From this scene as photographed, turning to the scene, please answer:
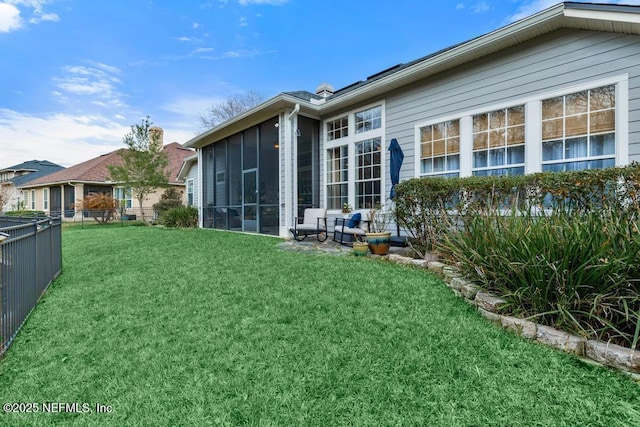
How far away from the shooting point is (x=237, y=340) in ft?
8.45

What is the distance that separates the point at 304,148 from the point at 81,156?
97.0 feet

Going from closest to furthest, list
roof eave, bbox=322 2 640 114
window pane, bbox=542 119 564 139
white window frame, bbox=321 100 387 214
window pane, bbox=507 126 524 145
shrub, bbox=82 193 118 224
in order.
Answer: roof eave, bbox=322 2 640 114 < window pane, bbox=542 119 564 139 < window pane, bbox=507 126 524 145 < white window frame, bbox=321 100 387 214 < shrub, bbox=82 193 118 224

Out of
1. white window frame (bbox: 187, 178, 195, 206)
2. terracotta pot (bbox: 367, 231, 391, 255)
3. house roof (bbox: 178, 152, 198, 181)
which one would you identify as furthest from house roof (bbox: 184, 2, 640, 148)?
white window frame (bbox: 187, 178, 195, 206)

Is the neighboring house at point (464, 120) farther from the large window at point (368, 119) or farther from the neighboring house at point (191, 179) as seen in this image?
the neighboring house at point (191, 179)

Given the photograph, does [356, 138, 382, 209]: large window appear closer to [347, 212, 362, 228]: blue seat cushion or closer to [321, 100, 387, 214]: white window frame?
[321, 100, 387, 214]: white window frame

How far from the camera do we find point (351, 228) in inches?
275

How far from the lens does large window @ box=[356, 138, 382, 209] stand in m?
7.61

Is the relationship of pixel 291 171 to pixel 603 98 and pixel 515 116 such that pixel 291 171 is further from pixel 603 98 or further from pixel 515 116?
pixel 603 98

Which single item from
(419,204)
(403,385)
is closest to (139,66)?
(419,204)

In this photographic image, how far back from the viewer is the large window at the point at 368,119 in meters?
7.64

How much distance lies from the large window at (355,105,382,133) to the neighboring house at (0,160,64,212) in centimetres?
2839

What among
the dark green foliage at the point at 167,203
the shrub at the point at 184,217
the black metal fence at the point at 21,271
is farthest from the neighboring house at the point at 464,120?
the dark green foliage at the point at 167,203

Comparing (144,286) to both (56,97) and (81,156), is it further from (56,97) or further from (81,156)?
(81,156)

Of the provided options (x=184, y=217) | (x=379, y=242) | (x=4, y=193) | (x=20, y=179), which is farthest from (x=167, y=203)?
(x=4, y=193)
